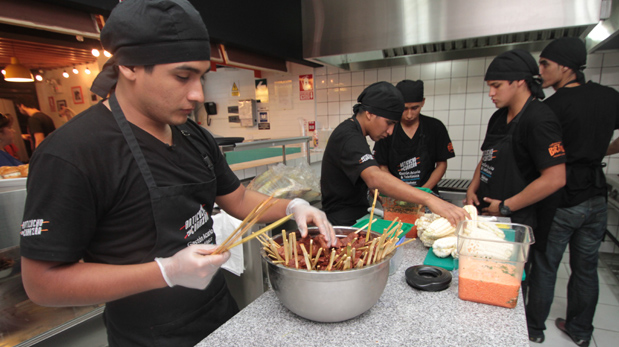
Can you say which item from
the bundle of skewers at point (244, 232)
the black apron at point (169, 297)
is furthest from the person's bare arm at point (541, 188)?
the black apron at point (169, 297)

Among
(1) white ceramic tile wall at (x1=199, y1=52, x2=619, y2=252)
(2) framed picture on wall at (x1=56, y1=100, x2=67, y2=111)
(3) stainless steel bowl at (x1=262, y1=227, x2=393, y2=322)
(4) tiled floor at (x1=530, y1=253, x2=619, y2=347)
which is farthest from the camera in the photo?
(2) framed picture on wall at (x1=56, y1=100, x2=67, y2=111)

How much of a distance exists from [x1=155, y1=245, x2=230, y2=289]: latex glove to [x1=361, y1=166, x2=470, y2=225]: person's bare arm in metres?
0.94

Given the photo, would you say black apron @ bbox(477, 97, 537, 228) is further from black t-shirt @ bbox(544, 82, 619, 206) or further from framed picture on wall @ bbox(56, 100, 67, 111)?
framed picture on wall @ bbox(56, 100, 67, 111)

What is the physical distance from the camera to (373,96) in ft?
6.22

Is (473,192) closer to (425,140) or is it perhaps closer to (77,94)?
(425,140)

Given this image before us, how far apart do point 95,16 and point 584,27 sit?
3.69 metres

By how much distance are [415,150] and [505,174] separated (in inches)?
34.6

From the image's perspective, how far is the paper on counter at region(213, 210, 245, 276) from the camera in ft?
7.20

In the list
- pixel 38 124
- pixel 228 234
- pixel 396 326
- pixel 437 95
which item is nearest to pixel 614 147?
pixel 437 95

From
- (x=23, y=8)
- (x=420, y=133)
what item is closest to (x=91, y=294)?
(x=23, y=8)

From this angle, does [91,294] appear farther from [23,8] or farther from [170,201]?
[23,8]

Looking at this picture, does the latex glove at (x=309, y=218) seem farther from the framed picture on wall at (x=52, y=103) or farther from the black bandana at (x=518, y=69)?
the framed picture on wall at (x=52, y=103)

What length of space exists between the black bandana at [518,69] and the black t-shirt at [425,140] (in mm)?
881

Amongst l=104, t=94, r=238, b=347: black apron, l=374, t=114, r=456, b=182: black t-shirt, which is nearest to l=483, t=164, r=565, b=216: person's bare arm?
l=374, t=114, r=456, b=182: black t-shirt
